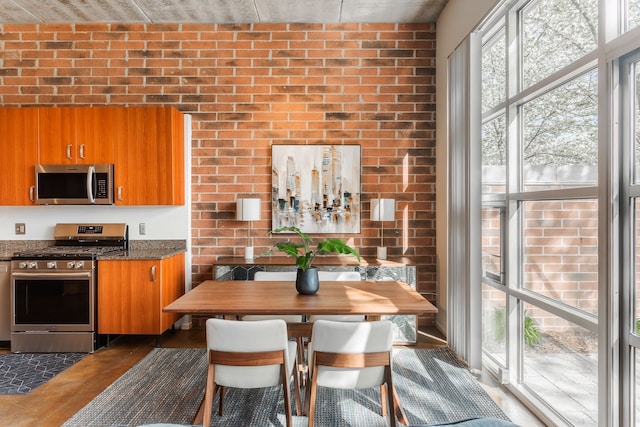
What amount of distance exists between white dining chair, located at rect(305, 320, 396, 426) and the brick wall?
227cm

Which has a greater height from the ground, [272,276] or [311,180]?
[311,180]

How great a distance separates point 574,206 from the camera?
221cm

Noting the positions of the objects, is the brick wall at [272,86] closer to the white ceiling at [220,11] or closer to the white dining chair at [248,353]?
the white ceiling at [220,11]

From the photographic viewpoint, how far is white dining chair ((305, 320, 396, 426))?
1.99 m

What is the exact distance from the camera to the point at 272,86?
426 centimetres

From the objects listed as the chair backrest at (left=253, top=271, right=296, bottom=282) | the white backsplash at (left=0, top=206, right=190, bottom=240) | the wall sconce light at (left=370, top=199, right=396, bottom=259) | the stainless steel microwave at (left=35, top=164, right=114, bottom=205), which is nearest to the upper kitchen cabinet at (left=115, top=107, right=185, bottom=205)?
the stainless steel microwave at (left=35, top=164, right=114, bottom=205)

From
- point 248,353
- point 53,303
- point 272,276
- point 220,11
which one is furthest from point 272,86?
point 248,353

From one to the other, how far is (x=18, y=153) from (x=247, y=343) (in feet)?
11.0

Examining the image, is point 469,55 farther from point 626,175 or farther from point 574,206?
point 626,175

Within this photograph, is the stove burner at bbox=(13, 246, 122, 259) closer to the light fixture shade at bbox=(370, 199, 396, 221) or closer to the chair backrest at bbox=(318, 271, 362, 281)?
the chair backrest at bbox=(318, 271, 362, 281)

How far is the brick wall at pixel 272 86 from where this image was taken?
425cm

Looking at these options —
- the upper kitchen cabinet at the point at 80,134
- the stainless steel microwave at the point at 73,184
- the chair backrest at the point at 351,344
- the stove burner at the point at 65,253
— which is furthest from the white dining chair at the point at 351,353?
the upper kitchen cabinet at the point at 80,134

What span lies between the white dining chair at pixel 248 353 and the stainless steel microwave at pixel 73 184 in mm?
2474

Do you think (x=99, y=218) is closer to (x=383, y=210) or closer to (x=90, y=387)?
(x=90, y=387)
